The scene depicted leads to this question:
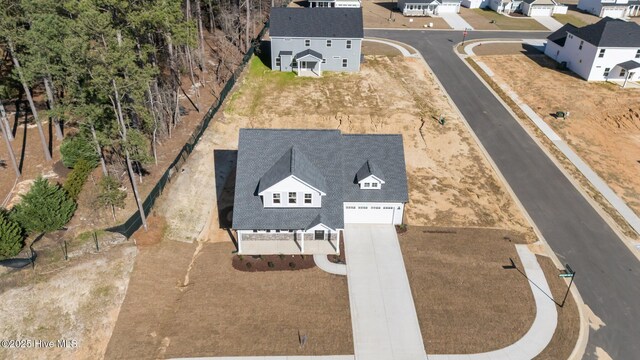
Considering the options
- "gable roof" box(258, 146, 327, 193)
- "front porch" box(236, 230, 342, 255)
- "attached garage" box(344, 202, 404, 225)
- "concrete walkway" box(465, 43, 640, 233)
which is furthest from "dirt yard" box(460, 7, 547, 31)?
"front porch" box(236, 230, 342, 255)

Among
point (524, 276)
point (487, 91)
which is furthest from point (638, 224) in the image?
point (487, 91)

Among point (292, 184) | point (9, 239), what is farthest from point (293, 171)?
point (9, 239)

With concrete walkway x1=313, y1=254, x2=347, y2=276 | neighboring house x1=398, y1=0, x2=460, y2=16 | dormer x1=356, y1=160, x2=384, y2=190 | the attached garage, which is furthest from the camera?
neighboring house x1=398, y1=0, x2=460, y2=16

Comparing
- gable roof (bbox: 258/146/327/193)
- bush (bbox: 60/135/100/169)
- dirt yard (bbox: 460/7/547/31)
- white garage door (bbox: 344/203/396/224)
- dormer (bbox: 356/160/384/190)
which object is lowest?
white garage door (bbox: 344/203/396/224)

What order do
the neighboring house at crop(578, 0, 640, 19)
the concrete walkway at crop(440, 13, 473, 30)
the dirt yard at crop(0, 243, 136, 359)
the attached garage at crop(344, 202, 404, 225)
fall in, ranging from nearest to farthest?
the dirt yard at crop(0, 243, 136, 359) < the attached garage at crop(344, 202, 404, 225) < the concrete walkway at crop(440, 13, 473, 30) < the neighboring house at crop(578, 0, 640, 19)

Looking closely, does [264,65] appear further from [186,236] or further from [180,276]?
[180,276]

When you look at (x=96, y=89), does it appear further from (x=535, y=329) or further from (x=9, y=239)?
(x=535, y=329)

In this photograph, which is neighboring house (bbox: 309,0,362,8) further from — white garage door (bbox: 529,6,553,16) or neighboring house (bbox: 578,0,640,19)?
neighboring house (bbox: 578,0,640,19)
